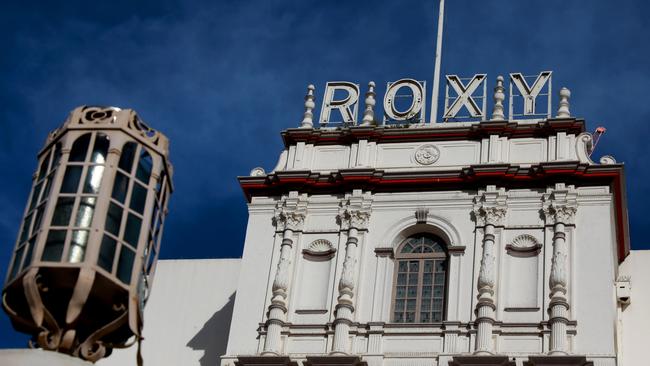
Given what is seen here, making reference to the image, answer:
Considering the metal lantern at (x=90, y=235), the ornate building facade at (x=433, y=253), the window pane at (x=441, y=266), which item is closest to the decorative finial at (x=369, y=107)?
the ornate building facade at (x=433, y=253)

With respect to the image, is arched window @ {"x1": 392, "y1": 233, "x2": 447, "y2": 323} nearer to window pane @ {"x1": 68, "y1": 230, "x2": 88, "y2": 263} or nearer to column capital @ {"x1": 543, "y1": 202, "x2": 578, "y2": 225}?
column capital @ {"x1": 543, "y1": 202, "x2": 578, "y2": 225}

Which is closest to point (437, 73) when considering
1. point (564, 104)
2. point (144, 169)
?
point (564, 104)

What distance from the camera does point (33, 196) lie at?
15781 mm

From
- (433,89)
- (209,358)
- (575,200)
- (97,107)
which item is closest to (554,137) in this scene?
(575,200)

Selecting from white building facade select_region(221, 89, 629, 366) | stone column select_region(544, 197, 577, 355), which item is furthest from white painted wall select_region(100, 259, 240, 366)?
stone column select_region(544, 197, 577, 355)

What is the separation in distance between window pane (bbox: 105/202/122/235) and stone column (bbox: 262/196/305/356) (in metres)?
16.3

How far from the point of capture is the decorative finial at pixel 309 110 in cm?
3550

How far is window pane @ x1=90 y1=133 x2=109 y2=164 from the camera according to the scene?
611 inches

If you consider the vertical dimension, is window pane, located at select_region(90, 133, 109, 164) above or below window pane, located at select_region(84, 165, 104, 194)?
above

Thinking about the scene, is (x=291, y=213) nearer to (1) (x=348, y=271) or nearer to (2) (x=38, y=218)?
(1) (x=348, y=271)

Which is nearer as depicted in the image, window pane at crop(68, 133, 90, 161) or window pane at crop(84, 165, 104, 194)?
window pane at crop(84, 165, 104, 194)

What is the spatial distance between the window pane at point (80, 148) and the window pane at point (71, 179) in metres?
0.17

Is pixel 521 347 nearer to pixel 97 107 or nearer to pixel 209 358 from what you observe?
pixel 209 358

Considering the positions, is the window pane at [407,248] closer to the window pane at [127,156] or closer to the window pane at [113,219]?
the window pane at [127,156]
